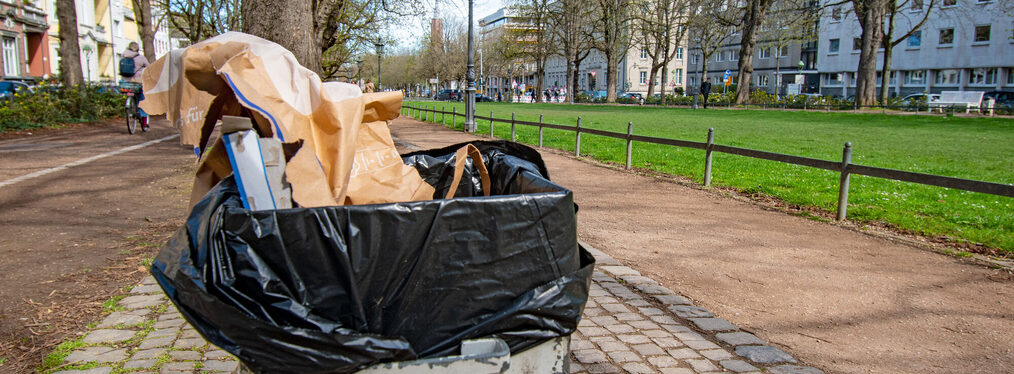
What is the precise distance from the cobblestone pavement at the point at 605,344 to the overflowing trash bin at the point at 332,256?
1360 mm

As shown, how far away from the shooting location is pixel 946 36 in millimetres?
55312

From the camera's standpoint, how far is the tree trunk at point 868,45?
111 feet

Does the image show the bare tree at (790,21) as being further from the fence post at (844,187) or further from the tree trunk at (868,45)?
the fence post at (844,187)

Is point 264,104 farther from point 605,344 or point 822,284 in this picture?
point 822,284

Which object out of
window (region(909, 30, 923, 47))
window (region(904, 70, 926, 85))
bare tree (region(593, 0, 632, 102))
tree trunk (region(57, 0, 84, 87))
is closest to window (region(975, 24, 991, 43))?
window (region(909, 30, 923, 47))

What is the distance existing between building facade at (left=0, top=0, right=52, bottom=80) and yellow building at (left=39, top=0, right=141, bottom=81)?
3323mm

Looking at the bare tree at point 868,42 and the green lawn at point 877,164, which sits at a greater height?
the bare tree at point 868,42

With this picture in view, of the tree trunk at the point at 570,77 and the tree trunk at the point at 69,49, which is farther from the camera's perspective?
the tree trunk at the point at 570,77

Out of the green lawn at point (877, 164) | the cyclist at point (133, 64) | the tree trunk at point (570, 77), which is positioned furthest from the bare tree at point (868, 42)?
the cyclist at point (133, 64)

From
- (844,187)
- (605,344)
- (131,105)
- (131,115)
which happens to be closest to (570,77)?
(131,115)

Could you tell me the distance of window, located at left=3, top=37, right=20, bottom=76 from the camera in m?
32.4

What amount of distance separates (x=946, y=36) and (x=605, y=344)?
210 feet

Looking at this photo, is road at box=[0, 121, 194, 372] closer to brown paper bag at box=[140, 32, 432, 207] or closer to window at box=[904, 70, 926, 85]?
brown paper bag at box=[140, 32, 432, 207]

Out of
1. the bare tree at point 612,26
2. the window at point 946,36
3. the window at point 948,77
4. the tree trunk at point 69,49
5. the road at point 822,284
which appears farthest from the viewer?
the window at point 948,77
